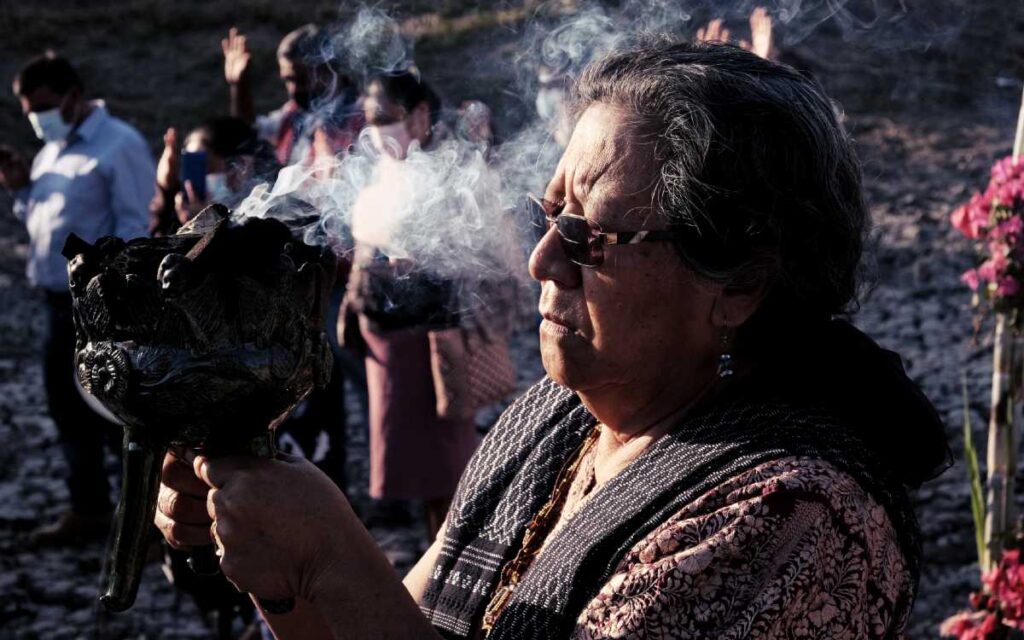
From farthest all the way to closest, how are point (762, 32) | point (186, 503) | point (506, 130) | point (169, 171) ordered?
point (169, 171) < point (506, 130) < point (762, 32) < point (186, 503)

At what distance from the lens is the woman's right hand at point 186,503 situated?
8.07 feet

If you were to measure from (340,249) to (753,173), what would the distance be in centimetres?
152

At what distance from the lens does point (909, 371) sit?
8984 millimetres

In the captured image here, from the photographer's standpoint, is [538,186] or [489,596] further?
[538,186]

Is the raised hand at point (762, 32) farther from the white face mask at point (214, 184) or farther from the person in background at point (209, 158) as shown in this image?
the person in background at point (209, 158)

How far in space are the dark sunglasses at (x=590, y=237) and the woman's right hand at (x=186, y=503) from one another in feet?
2.61

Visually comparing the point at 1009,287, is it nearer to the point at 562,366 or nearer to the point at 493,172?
the point at 493,172

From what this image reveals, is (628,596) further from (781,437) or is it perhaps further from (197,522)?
(197,522)

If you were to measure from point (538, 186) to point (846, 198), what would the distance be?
123cm

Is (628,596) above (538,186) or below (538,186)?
below

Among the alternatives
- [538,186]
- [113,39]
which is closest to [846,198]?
[538,186]

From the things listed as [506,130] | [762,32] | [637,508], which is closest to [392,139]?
[506,130]

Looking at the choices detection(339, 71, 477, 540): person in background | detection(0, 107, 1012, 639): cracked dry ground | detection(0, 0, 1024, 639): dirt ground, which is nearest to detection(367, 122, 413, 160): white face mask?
detection(0, 0, 1024, 639): dirt ground

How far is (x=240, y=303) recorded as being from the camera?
7.38 ft
